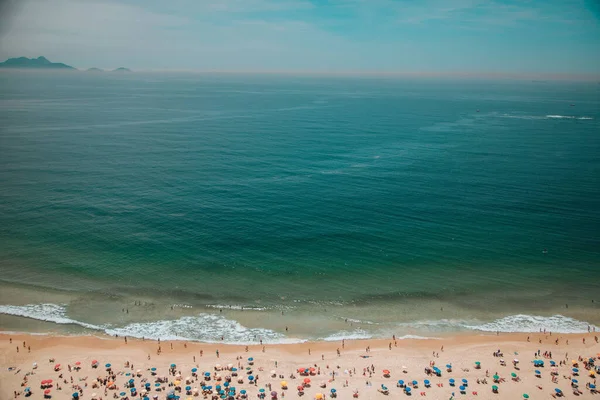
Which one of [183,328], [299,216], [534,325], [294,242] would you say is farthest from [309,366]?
[299,216]

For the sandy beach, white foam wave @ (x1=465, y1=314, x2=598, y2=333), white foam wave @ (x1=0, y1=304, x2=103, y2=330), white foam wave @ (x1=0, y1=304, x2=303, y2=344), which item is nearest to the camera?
the sandy beach

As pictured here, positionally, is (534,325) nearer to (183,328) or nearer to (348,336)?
(348,336)

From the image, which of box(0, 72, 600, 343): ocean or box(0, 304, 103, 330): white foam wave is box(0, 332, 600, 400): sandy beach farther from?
box(0, 304, 103, 330): white foam wave

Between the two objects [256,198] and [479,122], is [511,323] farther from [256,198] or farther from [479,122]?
[479,122]

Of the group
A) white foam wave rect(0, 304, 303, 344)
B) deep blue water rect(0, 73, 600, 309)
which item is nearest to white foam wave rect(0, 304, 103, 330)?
white foam wave rect(0, 304, 303, 344)

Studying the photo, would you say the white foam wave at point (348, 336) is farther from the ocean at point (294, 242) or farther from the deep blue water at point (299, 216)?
the deep blue water at point (299, 216)
